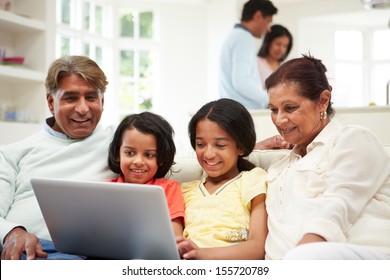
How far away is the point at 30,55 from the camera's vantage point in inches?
158

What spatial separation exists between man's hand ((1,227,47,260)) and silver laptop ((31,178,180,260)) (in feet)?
0.19

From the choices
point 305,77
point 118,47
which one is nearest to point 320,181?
point 305,77

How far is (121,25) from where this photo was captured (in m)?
6.65

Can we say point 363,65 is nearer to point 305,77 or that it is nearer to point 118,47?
point 118,47

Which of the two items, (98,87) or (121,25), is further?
(121,25)

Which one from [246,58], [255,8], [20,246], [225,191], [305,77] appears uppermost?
[255,8]

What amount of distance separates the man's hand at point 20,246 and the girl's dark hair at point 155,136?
0.38 meters

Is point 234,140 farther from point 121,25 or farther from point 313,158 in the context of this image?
point 121,25

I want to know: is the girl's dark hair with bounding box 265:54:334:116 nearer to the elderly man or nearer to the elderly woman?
the elderly woman

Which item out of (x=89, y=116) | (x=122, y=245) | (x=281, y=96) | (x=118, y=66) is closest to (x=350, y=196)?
(x=281, y=96)

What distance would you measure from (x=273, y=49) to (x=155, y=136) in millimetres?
1948

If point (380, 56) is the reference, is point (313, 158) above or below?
below

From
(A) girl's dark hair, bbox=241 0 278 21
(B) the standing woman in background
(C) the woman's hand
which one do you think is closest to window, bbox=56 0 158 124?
(B) the standing woman in background

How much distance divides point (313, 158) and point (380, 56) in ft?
20.7
